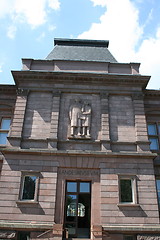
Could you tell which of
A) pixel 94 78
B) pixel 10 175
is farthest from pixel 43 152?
pixel 94 78

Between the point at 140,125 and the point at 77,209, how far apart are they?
22.0 ft

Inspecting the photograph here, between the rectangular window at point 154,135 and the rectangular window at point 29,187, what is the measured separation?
8401mm

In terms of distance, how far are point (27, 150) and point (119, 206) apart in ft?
20.6

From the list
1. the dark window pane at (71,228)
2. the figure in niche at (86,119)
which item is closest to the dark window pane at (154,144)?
the figure in niche at (86,119)

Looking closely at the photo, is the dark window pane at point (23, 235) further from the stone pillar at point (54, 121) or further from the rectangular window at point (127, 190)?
the rectangular window at point (127, 190)

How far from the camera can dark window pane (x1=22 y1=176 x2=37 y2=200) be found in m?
12.6

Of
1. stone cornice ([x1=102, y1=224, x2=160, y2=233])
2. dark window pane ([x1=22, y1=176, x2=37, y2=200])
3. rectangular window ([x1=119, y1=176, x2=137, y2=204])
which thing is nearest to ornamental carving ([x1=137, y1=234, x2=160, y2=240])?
stone cornice ([x1=102, y1=224, x2=160, y2=233])

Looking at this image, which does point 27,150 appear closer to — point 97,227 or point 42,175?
point 42,175

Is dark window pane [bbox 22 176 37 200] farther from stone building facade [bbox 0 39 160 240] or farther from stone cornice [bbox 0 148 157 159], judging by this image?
stone cornice [bbox 0 148 157 159]

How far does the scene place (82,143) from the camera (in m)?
14.0

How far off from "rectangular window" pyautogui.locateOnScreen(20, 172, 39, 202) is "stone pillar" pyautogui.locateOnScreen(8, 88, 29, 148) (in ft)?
6.63

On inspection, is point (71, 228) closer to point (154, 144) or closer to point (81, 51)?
point (154, 144)

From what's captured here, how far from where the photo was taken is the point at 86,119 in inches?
580

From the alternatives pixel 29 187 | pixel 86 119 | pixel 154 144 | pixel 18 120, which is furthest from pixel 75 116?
pixel 154 144
